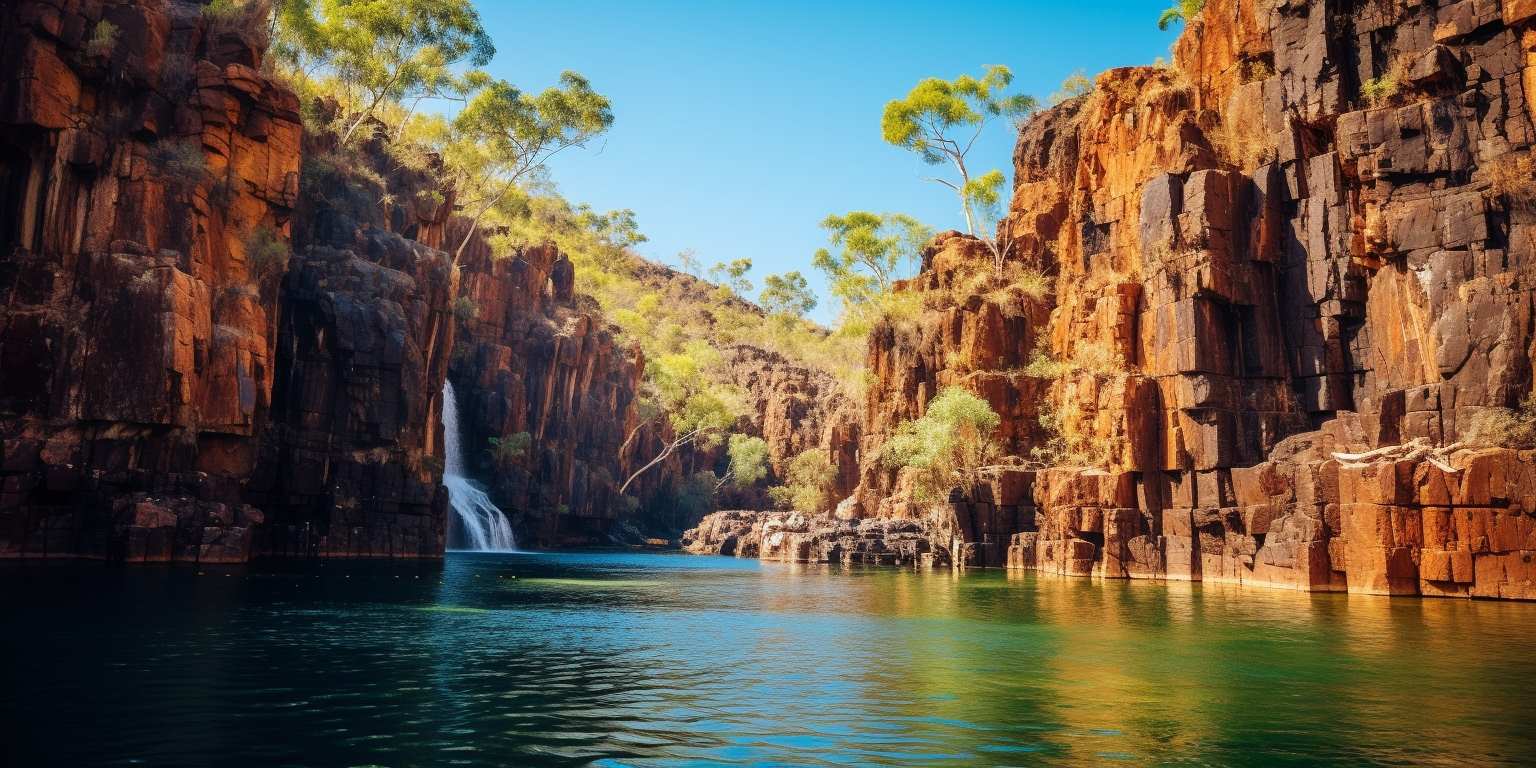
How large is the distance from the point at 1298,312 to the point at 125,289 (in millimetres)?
47437

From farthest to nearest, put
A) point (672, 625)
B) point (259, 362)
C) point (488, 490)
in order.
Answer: point (488, 490), point (259, 362), point (672, 625)

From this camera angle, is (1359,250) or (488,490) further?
(488,490)

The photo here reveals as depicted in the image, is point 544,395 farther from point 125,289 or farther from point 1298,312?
point 1298,312

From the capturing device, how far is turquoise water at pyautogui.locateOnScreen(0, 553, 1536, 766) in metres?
11.0

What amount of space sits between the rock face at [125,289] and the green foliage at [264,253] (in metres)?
0.16

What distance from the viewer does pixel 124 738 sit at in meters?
10.5

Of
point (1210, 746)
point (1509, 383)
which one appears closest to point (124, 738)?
point (1210, 746)

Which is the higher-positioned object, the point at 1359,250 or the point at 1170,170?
the point at 1170,170

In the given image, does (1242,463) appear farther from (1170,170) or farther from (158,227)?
(158,227)

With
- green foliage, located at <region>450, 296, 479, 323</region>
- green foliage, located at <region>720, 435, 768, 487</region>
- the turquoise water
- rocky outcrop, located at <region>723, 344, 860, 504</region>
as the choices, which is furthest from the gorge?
rocky outcrop, located at <region>723, 344, 860, 504</region>

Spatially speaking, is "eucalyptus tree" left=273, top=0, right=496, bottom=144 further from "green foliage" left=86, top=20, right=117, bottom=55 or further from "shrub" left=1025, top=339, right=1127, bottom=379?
"shrub" left=1025, top=339, right=1127, bottom=379

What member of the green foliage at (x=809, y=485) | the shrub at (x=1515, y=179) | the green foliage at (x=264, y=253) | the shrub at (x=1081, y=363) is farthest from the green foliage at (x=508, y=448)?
the shrub at (x=1515, y=179)

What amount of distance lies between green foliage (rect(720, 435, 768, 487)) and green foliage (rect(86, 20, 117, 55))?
227ft

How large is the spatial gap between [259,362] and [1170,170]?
140 feet
